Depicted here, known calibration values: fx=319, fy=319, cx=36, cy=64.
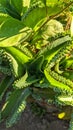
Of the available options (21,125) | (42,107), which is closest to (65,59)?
(42,107)

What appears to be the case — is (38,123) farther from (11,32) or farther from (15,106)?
(11,32)

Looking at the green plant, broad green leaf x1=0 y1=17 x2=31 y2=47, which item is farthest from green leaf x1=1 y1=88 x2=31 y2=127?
broad green leaf x1=0 y1=17 x2=31 y2=47

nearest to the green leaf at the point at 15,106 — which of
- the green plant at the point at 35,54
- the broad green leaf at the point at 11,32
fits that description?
the green plant at the point at 35,54

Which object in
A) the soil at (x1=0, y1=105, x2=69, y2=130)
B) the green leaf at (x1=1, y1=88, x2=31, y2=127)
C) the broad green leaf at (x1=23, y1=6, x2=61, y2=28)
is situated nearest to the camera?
the broad green leaf at (x1=23, y1=6, x2=61, y2=28)

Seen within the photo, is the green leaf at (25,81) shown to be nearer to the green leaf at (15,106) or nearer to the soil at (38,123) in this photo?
the green leaf at (15,106)

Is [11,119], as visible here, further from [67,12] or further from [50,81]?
[67,12]

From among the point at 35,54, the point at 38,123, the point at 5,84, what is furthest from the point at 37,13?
the point at 38,123

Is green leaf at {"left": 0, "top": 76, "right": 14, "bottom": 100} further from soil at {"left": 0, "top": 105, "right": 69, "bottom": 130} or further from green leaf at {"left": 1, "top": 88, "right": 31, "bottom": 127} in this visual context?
soil at {"left": 0, "top": 105, "right": 69, "bottom": 130}
